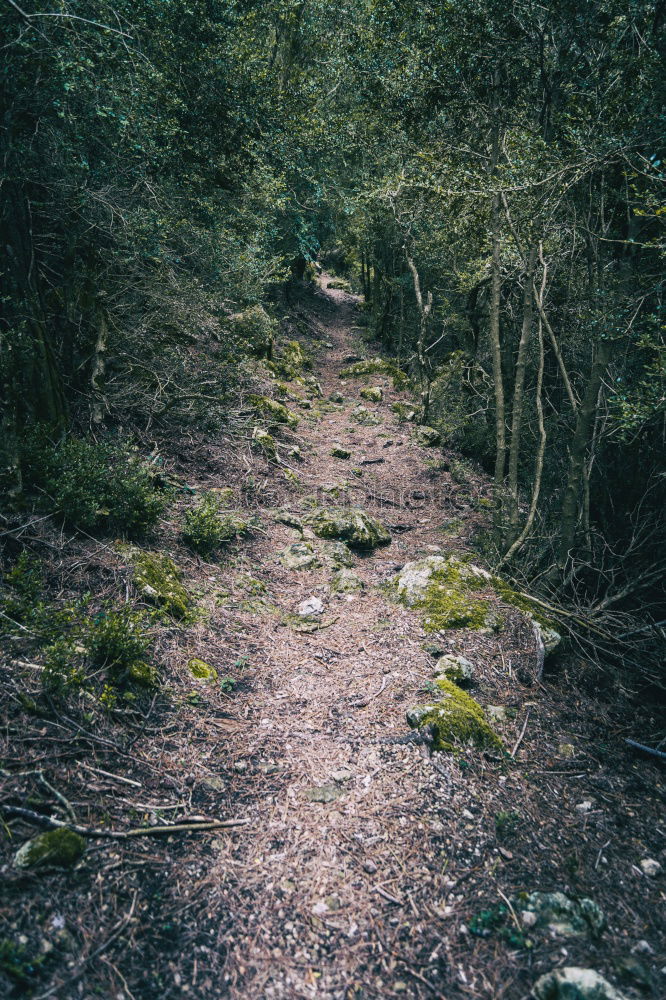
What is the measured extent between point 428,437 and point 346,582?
6.49m

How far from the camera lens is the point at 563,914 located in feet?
8.57

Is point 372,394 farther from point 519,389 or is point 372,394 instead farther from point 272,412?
point 519,389

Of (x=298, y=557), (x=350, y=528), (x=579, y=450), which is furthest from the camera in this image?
(x=350, y=528)

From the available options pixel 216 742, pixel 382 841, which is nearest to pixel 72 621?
pixel 216 742

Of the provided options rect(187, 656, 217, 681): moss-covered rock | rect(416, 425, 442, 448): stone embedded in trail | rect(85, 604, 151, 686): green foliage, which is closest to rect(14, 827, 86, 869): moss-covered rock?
rect(85, 604, 151, 686): green foliage

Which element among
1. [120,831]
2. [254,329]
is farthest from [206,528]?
[254,329]

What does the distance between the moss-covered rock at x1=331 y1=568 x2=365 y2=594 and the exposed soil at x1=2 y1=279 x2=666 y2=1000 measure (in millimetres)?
678

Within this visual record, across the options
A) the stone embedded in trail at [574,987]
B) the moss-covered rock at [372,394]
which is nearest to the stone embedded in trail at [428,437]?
the moss-covered rock at [372,394]

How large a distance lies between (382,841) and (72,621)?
8.37ft

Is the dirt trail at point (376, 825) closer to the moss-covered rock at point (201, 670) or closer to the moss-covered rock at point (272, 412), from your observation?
the moss-covered rock at point (201, 670)

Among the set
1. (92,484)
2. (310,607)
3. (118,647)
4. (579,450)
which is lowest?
(310,607)

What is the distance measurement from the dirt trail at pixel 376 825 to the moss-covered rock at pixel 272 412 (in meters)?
4.71

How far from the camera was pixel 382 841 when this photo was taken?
293 cm

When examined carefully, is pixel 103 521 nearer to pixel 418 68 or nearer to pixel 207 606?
pixel 207 606
